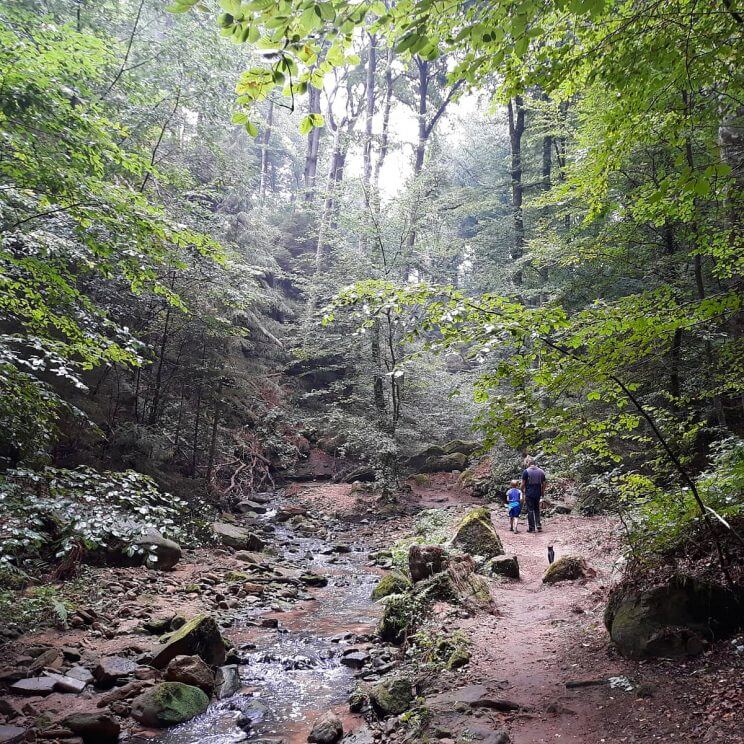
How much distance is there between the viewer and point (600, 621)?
5750 millimetres

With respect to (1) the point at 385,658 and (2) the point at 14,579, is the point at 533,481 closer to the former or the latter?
(1) the point at 385,658

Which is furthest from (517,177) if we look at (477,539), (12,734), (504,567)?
(12,734)

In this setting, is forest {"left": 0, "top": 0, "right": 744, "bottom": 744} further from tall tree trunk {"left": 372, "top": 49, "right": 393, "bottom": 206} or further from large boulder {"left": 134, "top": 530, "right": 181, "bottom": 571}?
tall tree trunk {"left": 372, "top": 49, "right": 393, "bottom": 206}

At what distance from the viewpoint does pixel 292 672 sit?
20.4 ft

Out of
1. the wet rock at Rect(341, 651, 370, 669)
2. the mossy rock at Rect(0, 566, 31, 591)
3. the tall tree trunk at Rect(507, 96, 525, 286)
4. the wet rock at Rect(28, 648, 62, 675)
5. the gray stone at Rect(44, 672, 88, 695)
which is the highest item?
the tall tree trunk at Rect(507, 96, 525, 286)

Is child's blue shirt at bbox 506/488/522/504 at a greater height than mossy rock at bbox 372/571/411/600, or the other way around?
child's blue shirt at bbox 506/488/522/504

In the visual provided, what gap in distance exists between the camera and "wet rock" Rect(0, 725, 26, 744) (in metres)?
4.05

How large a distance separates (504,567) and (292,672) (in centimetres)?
425

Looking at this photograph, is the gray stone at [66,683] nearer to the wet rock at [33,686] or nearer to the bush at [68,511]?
the wet rock at [33,686]

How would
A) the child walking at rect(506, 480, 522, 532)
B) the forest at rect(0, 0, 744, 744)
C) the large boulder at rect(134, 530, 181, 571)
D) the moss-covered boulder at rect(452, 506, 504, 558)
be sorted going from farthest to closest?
the child walking at rect(506, 480, 522, 532), the moss-covered boulder at rect(452, 506, 504, 558), the large boulder at rect(134, 530, 181, 571), the forest at rect(0, 0, 744, 744)

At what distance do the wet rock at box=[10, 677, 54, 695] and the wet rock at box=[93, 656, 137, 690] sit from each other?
0.46 meters

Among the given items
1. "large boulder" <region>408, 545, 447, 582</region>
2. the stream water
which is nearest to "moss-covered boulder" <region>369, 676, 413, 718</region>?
the stream water

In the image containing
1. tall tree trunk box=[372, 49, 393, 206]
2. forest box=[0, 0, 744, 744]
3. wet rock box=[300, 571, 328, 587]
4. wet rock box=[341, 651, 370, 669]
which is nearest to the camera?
forest box=[0, 0, 744, 744]

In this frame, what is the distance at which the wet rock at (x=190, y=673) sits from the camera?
5.43 m
